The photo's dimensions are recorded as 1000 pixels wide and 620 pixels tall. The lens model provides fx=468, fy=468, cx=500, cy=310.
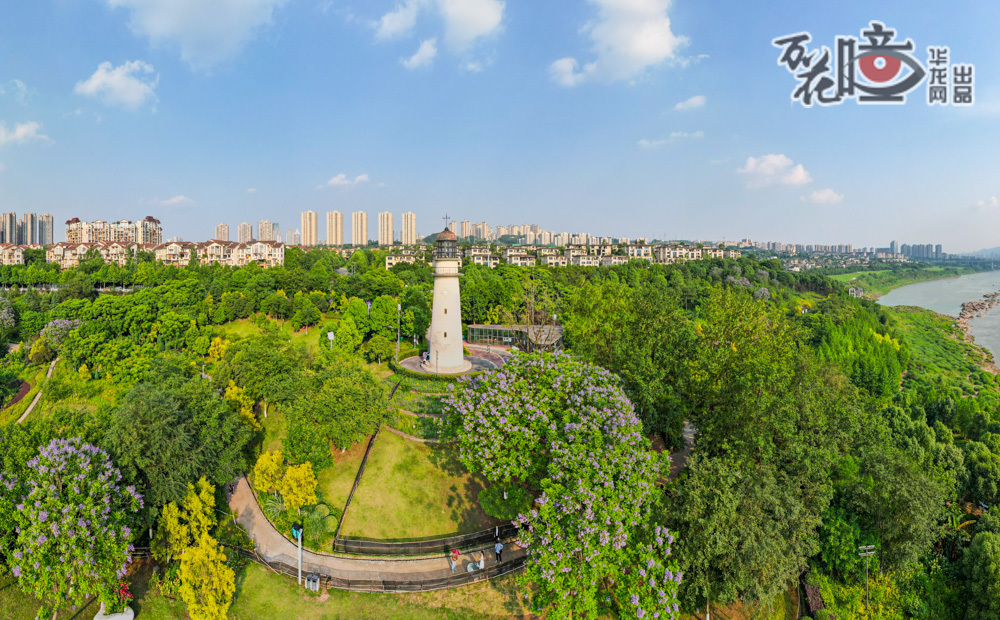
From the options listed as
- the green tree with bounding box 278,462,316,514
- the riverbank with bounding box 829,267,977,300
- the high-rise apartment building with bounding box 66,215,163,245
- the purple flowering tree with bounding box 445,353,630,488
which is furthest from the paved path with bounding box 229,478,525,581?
the riverbank with bounding box 829,267,977,300

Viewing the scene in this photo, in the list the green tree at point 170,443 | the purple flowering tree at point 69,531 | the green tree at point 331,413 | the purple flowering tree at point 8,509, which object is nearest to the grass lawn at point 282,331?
the green tree at point 331,413

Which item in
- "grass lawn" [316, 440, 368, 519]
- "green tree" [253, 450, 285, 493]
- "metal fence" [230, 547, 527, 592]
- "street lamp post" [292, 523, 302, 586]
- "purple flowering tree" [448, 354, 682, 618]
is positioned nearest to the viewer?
"purple flowering tree" [448, 354, 682, 618]

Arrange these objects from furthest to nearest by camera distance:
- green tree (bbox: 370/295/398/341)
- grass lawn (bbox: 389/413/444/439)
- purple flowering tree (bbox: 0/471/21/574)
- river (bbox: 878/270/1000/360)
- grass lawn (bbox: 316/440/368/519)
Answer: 1. river (bbox: 878/270/1000/360)
2. green tree (bbox: 370/295/398/341)
3. grass lawn (bbox: 389/413/444/439)
4. grass lawn (bbox: 316/440/368/519)
5. purple flowering tree (bbox: 0/471/21/574)

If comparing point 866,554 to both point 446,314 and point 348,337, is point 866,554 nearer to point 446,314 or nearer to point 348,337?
point 446,314

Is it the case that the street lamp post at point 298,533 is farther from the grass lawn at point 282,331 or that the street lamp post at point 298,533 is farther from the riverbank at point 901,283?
the riverbank at point 901,283

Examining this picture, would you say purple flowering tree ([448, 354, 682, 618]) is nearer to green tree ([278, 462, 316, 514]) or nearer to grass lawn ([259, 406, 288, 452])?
green tree ([278, 462, 316, 514])

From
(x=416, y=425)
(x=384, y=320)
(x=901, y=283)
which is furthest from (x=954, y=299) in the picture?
(x=416, y=425)

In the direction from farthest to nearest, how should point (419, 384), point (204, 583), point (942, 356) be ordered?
point (942, 356)
point (419, 384)
point (204, 583)
